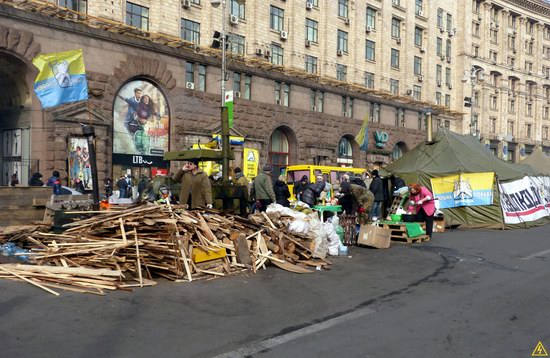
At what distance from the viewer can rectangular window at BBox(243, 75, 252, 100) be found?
105ft

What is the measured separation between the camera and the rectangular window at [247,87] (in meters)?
31.9

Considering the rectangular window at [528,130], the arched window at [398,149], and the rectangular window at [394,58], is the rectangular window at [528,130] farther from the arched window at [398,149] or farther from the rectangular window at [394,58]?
the rectangular window at [394,58]

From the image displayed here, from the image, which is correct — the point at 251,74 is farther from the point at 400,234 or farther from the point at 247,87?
the point at 400,234

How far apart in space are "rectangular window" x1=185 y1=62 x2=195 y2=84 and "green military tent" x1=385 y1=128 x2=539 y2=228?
1267 centimetres

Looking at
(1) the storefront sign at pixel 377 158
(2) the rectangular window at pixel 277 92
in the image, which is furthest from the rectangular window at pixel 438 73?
(2) the rectangular window at pixel 277 92

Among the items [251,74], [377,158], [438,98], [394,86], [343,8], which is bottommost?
[377,158]

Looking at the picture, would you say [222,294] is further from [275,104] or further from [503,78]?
[503,78]

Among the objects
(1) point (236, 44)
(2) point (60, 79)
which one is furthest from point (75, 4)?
(2) point (60, 79)

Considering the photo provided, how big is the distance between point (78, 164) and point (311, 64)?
61.5ft

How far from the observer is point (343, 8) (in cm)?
3988

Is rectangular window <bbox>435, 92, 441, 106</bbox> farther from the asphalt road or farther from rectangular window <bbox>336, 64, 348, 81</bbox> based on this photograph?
the asphalt road

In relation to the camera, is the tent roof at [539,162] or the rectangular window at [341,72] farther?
the rectangular window at [341,72]

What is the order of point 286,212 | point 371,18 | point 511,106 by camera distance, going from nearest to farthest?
point 286,212 → point 371,18 → point 511,106

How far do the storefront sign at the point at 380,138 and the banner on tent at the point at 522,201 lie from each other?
20787 millimetres
